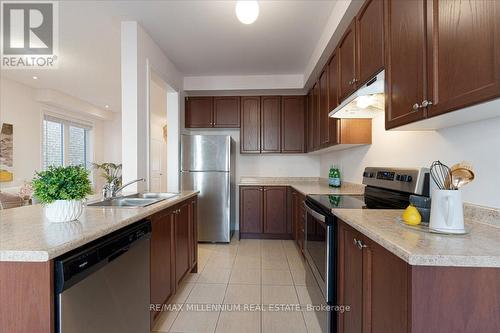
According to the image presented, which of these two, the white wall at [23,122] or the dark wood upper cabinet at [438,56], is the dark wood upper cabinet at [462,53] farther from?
the white wall at [23,122]

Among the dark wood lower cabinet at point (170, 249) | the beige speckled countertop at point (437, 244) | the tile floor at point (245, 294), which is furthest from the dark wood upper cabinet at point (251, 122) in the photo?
the beige speckled countertop at point (437, 244)

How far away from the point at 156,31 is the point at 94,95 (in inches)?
143

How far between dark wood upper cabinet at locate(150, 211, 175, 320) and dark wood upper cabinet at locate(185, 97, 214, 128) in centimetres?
252

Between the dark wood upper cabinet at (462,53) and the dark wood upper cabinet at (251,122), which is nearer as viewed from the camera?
the dark wood upper cabinet at (462,53)

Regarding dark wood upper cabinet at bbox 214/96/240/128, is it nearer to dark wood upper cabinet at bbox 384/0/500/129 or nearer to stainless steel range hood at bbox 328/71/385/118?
stainless steel range hood at bbox 328/71/385/118

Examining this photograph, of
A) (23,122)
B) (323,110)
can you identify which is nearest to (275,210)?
(323,110)

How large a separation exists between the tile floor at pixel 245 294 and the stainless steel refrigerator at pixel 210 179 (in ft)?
1.37

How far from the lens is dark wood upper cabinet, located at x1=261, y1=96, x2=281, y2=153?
4.32 metres

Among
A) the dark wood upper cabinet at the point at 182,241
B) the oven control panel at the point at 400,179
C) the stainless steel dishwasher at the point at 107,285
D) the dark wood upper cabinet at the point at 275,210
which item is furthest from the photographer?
the dark wood upper cabinet at the point at 275,210

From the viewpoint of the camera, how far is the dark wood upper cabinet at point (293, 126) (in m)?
4.30

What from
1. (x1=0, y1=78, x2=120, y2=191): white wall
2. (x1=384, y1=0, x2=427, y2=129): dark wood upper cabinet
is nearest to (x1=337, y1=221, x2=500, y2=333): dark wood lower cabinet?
(x1=384, y1=0, x2=427, y2=129): dark wood upper cabinet

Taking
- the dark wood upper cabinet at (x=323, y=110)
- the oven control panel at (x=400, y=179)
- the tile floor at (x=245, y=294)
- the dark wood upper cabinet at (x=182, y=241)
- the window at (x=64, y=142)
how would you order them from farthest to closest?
the window at (x=64, y=142), the dark wood upper cabinet at (x=323, y=110), the dark wood upper cabinet at (x=182, y=241), the tile floor at (x=245, y=294), the oven control panel at (x=400, y=179)

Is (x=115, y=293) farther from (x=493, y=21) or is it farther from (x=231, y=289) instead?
(x=493, y=21)

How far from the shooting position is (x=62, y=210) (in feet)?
4.01
